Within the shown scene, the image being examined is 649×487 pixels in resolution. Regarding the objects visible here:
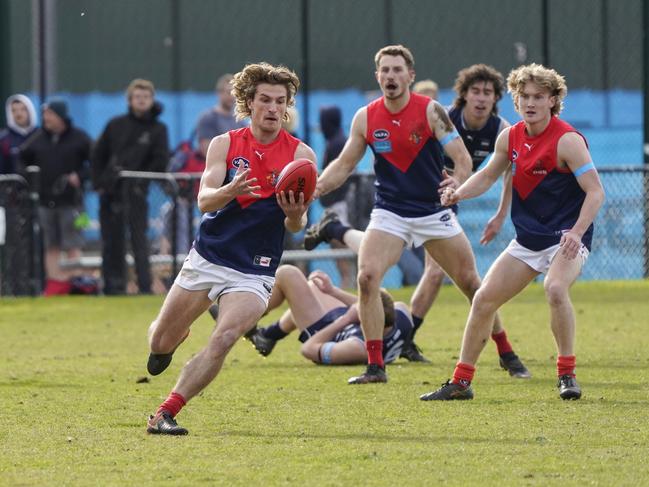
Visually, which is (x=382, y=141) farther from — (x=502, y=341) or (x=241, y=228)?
(x=241, y=228)

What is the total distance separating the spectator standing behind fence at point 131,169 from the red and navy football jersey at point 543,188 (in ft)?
25.8

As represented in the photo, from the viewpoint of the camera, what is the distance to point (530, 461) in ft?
20.4

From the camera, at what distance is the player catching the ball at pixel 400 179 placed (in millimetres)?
9203

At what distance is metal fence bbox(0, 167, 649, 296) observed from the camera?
15.7m

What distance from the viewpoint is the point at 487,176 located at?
848 centimetres

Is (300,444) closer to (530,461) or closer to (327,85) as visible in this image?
(530,461)

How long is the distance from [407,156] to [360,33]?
908cm

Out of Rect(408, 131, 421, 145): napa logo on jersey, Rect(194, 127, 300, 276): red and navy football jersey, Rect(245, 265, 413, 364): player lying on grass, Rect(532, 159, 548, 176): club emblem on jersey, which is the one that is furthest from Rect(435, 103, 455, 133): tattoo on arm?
Rect(194, 127, 300, 276): red and navy football jersey

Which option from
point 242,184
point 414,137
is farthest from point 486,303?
point 242,184

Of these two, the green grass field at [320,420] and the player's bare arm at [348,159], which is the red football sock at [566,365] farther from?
the player's bare arm at [348,159]

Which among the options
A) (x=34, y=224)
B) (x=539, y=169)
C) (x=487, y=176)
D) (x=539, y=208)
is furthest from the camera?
(x=34, y=224)

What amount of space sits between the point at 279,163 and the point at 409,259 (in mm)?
8653

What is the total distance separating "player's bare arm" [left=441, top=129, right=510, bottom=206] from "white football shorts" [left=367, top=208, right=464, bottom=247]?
77cm

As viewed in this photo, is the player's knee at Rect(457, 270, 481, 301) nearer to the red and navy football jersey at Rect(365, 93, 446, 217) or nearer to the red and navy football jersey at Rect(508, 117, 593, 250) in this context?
the red and navy football jersey at Rect(365, 93, 446, 217)
